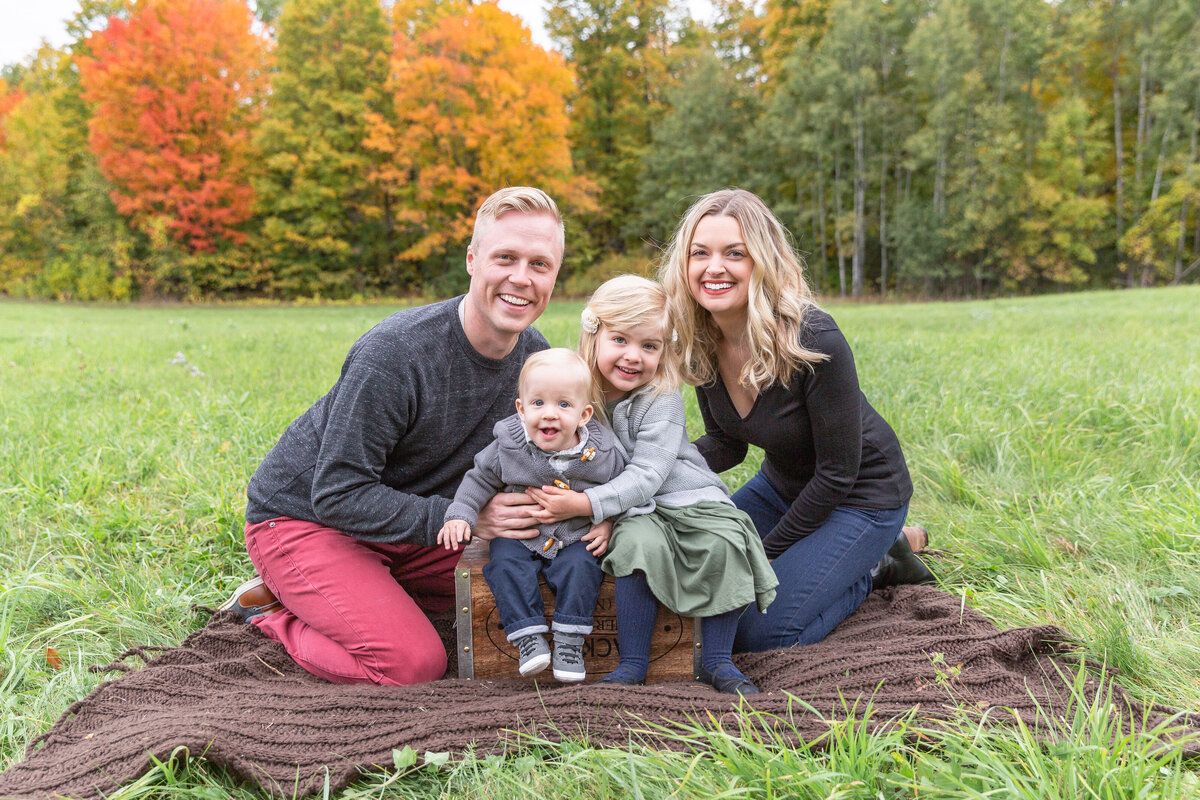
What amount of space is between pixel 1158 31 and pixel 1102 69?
245cm

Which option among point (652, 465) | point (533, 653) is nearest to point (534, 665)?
point (533, 653)

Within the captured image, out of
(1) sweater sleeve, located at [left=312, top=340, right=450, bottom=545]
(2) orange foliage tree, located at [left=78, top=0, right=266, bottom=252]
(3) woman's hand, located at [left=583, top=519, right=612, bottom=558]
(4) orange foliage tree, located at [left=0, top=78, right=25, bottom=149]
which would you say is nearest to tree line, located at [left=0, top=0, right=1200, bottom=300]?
(2) orange foliage tree, located at [left=78, top=0, right=266, bottom=252]

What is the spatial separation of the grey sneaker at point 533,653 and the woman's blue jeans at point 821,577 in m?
0.83

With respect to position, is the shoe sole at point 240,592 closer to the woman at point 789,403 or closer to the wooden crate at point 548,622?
the wooden crate at point 548,622

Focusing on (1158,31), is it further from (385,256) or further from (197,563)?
(197,563)

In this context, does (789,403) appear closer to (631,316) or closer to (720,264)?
(720,264)

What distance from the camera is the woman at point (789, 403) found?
2.76 meters

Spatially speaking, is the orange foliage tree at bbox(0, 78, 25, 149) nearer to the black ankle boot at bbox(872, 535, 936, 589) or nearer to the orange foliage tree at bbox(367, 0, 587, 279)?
the orange foliage tree at bbox(367, 0, 587, 279)

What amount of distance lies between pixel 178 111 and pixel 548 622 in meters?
26.5

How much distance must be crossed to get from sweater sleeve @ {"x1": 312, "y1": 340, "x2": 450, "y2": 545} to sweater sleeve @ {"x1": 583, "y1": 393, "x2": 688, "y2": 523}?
1.97 ft

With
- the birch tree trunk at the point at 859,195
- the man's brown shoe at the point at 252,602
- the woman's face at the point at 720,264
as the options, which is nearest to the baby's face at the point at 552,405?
the woman's face at the point at 720,264

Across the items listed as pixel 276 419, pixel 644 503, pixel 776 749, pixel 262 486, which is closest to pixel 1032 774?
pixel 776 749

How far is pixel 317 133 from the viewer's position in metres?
25.4

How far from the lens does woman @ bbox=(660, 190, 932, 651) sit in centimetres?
276
